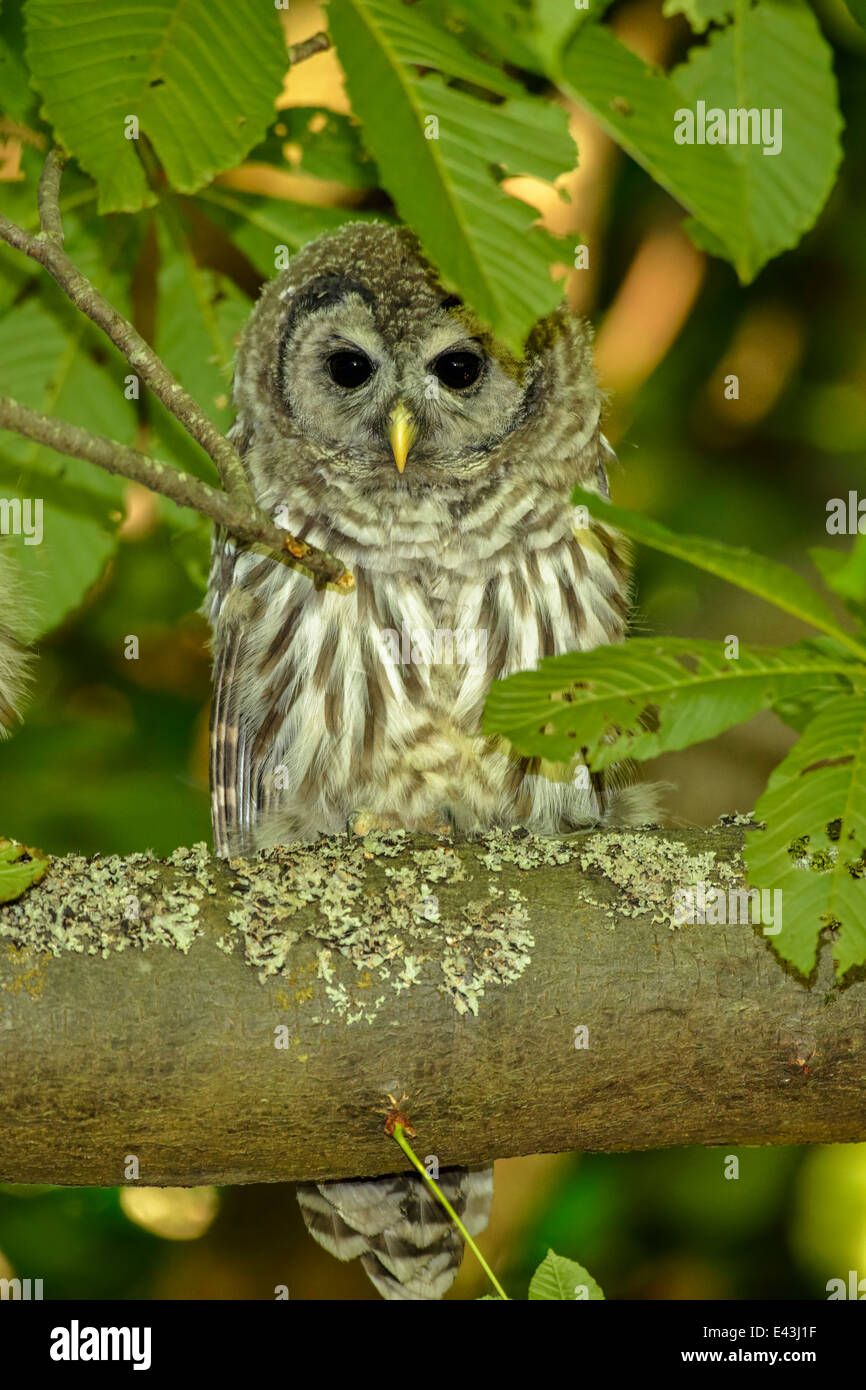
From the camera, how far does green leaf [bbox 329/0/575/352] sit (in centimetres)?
111

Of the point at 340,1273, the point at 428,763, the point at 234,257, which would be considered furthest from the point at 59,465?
the point at 340,1273

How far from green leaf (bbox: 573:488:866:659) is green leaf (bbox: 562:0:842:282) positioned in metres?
0.20

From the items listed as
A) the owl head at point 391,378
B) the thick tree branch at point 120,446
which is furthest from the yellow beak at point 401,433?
the thick tree branch at point 120,446

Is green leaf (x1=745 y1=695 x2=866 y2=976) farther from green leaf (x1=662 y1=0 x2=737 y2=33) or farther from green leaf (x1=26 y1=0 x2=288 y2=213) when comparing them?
green leaf (x1=26 y1=0 x2=288 y2=213)

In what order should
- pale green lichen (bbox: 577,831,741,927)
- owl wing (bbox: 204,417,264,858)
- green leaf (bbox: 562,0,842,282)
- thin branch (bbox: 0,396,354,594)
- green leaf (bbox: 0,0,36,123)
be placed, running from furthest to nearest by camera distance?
owl wing (bbox: 204,417,264,858) → green leaf (bbox: 0,0,36,123) → pale green lichen (bbox: 577,831,741,927) → thin branch (bbox: 0,396,354,594) → green leaf (bbox: 562,0,842,282)

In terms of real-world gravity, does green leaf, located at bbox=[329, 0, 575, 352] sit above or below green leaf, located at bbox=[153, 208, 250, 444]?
below

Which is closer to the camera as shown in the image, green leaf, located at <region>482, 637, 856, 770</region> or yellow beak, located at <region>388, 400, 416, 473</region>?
green leaf, located at <region>482, 637, 856, 770</region>

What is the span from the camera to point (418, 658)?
274cm

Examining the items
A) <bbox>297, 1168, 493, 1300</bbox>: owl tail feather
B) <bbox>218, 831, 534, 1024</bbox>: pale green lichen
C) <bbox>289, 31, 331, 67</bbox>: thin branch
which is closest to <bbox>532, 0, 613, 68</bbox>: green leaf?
<bbox>289, 31, 331, 67</bbox>: thin branch

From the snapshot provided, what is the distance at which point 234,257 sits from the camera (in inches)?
111

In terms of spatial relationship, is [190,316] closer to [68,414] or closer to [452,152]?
[68,414]

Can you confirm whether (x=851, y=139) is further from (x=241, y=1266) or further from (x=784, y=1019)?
(x=241, y=1266)

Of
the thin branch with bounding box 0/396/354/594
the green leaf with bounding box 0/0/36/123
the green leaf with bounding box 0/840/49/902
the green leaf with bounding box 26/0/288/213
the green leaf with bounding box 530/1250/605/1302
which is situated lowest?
the green leaf with bounding box 530/1250/605/1302
